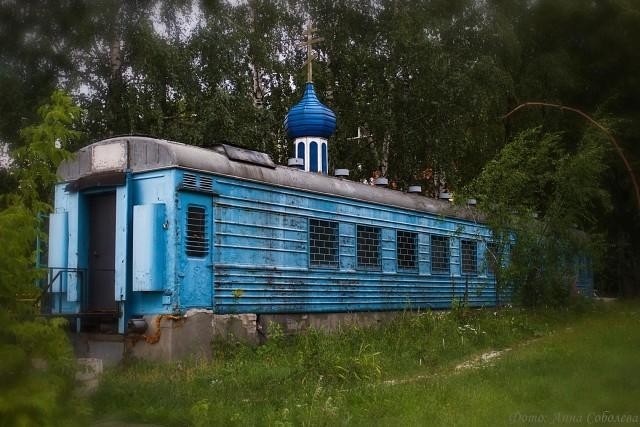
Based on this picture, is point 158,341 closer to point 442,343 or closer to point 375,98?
point 442,343

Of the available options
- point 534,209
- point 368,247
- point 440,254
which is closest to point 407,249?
point 440,254

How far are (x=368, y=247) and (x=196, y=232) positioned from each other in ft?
15.5

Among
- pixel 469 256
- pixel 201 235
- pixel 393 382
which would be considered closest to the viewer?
pixel 393 382

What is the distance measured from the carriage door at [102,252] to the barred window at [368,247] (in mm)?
4980

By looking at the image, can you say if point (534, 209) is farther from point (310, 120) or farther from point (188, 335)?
point (188, 335)

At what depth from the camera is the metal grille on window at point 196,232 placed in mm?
10617

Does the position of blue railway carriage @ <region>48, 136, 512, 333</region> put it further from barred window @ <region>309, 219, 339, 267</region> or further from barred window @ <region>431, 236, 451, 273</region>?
barred window @ <region>431, 236, 451, 273</region>

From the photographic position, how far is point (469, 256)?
17656 mm

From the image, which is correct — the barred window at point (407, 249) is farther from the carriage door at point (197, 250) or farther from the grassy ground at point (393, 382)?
the carriage door at point (197, 250)

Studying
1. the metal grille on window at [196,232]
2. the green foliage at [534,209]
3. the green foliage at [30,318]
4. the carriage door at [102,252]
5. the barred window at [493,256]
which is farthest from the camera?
the barred window at [493,256]

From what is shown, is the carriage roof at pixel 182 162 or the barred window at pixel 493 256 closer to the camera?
the carriage roof at pixel 182 162

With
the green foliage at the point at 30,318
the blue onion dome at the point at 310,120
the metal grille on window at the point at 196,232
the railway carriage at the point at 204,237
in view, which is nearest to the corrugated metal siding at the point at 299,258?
the railway carriage at the point at 204,237

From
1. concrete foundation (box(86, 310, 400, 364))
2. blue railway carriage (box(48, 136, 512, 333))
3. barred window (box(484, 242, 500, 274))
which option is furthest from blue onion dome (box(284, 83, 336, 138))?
concrete foundation (box(86, 310, 400, 364))

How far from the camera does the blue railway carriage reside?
412 inches
